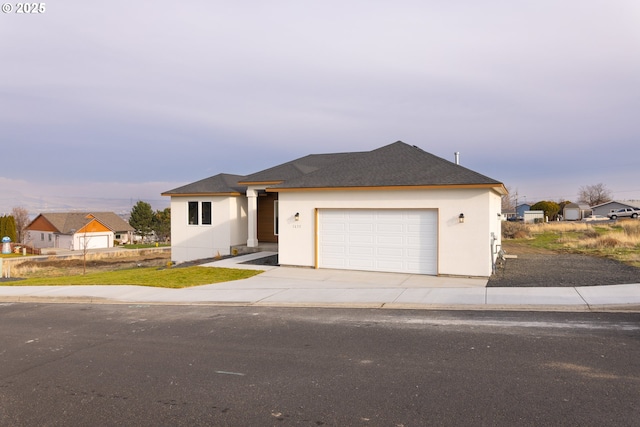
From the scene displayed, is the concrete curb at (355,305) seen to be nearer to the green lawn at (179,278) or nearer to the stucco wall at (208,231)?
the green lawn at (179,278)

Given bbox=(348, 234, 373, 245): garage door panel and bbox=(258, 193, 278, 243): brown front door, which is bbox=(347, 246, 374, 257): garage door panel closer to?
bbox=(348, 234, 373, 245): garage door panel

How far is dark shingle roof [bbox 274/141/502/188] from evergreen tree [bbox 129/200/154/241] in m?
59.6

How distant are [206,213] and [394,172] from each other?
490 inches

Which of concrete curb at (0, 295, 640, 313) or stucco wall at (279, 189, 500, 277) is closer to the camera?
concrete curb at (0, 295, 640, 313)

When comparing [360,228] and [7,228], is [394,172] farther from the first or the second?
[7,228]

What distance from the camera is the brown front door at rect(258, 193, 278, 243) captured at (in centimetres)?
2616

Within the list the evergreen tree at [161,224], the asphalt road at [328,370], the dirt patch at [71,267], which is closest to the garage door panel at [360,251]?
the asphalt road at [328,370]

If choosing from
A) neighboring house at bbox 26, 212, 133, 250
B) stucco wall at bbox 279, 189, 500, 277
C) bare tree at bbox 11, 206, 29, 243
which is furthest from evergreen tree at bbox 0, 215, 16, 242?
stucco wall at bbox 279, 189, 500, 277

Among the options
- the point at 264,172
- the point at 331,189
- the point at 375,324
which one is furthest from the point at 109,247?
the point at 375,324

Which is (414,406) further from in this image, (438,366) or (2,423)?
(2,423)

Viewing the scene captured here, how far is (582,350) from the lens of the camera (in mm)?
7188

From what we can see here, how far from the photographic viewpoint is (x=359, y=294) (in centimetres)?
1277

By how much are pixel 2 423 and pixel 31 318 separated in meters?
6.71

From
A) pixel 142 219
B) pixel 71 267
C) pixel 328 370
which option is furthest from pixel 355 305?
pixel 142 219
